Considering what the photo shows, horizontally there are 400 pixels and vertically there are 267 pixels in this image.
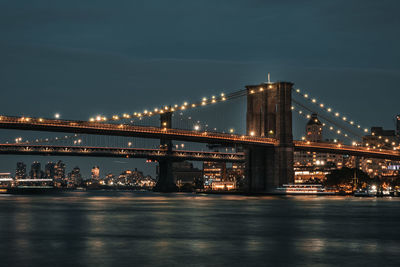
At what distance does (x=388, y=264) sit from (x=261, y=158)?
73.5m

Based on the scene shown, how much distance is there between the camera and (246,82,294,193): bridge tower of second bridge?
90.4 metres

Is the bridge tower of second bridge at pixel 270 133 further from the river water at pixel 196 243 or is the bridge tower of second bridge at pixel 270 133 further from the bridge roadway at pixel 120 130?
the river water at pixel 196 243

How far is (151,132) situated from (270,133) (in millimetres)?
19660

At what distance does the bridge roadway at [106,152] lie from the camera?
122m

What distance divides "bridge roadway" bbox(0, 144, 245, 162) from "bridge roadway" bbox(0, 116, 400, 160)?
44484 millimetres

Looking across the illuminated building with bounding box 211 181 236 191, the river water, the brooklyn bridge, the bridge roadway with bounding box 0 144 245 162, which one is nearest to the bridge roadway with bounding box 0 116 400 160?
the brooklyn bridge

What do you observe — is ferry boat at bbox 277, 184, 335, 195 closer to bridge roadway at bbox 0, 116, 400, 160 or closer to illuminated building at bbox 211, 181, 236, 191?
bridge roadway at bbox 0, 116, 400, 160

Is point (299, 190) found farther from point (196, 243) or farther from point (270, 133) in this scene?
point (196, 243)

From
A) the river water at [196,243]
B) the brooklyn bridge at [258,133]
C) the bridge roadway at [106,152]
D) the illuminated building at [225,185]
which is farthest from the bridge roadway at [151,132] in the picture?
the illuminated building at [225,185]

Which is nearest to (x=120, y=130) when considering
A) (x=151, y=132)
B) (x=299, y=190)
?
(x=151, y=132)

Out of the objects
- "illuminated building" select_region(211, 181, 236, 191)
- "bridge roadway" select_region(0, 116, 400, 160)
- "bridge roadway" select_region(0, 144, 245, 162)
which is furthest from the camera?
"illuminated building" select_region(211, 181, 236, 191)

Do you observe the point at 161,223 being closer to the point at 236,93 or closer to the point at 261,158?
the point at 261,158

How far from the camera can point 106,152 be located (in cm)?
12712

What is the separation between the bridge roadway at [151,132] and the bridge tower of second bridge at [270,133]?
76.2 inches
